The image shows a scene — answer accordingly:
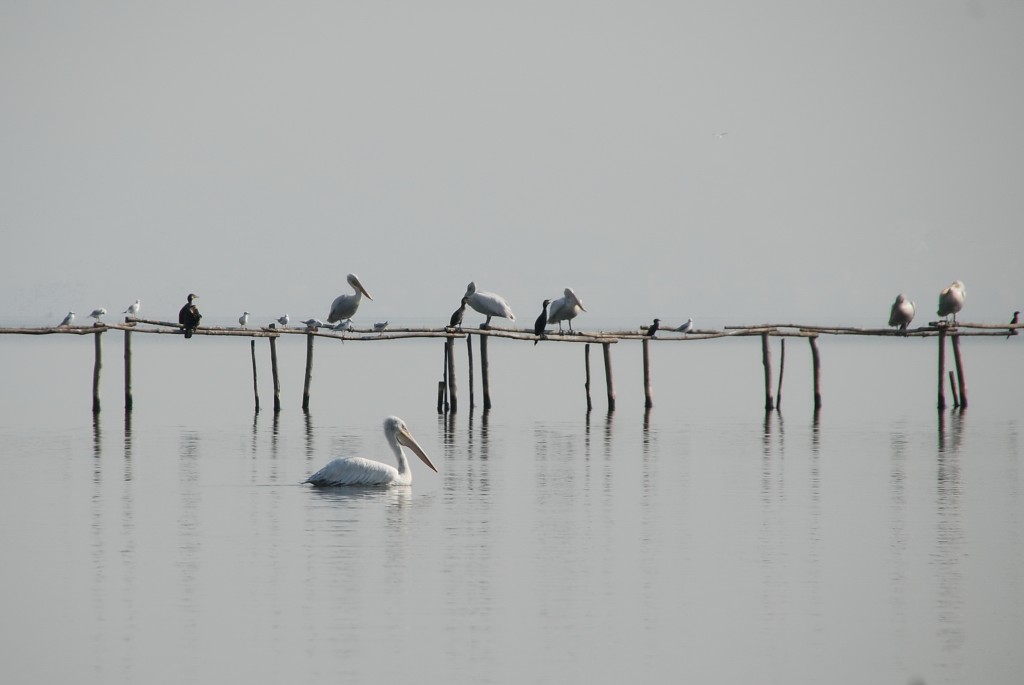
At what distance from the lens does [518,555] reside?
50.3 ft

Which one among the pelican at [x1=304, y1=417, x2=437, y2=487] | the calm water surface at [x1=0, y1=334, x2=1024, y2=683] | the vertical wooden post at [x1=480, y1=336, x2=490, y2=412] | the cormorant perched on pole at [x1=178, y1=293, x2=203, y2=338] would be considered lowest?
the calm water surface at [x1=0, y1=334, x2=1024, y2=683]

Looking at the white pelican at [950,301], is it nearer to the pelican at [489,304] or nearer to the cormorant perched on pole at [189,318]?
the pelican at [489,304]

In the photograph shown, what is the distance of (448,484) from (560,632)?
339 inches

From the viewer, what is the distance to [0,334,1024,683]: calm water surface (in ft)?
38.2

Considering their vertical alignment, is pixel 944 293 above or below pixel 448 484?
above

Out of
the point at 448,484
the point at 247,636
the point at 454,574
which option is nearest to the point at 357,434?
the point at 448,484

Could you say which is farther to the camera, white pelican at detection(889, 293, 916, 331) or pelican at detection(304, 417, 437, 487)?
white pelican at detection(889, 293, 916, 331)

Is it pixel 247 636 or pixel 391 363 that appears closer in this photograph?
pixel 247 636

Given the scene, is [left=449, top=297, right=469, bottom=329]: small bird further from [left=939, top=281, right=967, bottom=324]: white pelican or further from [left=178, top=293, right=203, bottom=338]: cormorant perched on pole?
[left=939, top=281, right=967, bottom=324]: white pelican

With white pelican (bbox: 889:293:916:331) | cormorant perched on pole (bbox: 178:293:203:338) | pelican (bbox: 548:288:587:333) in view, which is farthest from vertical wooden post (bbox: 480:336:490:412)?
white pelican (bbox: 889:293:916:331)

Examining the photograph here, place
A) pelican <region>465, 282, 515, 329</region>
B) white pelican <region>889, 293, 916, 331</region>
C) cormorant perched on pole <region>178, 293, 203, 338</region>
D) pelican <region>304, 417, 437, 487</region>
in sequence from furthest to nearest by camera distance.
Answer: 1. white pelican <region>889, 293, 916, 331</region>
2. pelican <region>465, 282, 515, 329</region>
3. cormorant perched on pole <region>178, 293, 203, 338</region>
4. pelican <region>304, 417, 437, 487</region>

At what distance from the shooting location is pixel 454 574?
1435 cm

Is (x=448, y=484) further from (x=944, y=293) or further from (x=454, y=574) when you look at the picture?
(x=944, y=293)

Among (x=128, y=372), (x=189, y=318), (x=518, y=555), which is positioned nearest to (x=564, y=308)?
(x=189, y=318)
